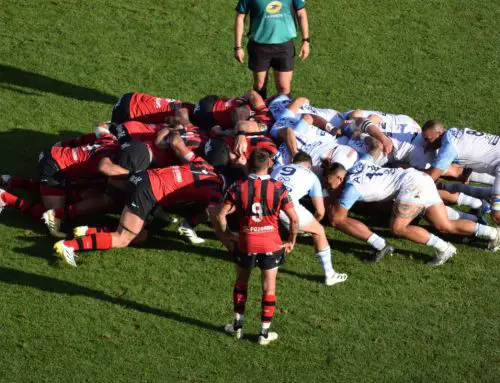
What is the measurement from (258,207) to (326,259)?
176 cm

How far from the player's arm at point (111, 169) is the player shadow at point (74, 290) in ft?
4.97

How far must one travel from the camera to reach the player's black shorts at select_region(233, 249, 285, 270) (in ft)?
29.0

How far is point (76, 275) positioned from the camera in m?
10.1

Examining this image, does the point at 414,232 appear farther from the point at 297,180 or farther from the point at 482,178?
the point at 482,178

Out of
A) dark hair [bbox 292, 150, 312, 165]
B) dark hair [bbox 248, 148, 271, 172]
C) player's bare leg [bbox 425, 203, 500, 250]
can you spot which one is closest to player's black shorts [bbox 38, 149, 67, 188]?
dark hair [bbox 292, 150, 312, 165]

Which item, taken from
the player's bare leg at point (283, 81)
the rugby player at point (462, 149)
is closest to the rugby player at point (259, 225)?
A: the rugby player at point (462, 149)

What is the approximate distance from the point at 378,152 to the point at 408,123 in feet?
3.31

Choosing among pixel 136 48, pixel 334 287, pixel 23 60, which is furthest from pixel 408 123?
pixel 23 60

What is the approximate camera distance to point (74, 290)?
9883 mm

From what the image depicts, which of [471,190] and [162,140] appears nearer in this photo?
[162,140]

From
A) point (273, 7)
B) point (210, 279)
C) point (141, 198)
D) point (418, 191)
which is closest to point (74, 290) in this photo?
point (141, 198)

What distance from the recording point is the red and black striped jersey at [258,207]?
8641 mm

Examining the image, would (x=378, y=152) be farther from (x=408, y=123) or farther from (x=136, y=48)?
(x=136, y=48)

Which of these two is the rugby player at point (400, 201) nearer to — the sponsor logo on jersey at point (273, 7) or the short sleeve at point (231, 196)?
the short sleeve at point (231, 196)
